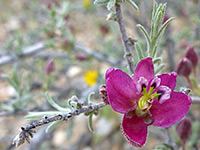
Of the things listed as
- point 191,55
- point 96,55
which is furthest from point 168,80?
point 96,55

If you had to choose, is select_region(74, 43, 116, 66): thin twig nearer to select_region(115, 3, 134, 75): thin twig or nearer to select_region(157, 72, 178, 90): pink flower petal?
select_region(115, 3, 134, 75): thin twig

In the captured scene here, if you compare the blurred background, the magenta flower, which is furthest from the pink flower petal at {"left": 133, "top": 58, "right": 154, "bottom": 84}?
the blurred background

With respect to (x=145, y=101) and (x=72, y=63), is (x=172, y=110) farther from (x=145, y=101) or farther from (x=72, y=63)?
(x=72, y=63)

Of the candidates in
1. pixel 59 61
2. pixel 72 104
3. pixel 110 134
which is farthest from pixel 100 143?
pixel 72 104

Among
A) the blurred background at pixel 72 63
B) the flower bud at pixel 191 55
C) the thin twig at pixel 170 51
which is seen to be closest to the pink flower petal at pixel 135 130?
the blurred background at pixel 72 63

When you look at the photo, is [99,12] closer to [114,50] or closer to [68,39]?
[114,50]

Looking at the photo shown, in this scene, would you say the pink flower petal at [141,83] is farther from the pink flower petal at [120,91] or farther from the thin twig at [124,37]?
the thin twig at [124,37]
